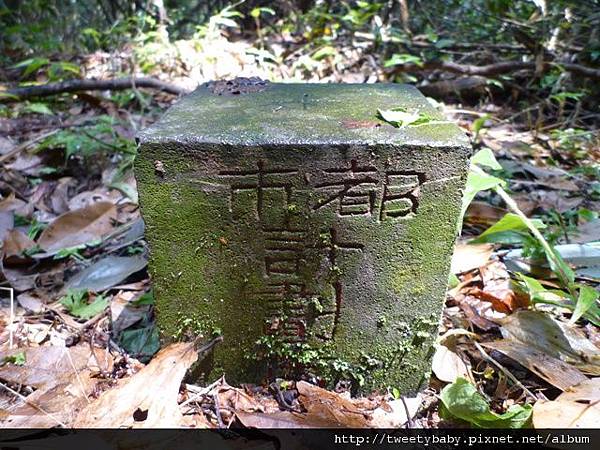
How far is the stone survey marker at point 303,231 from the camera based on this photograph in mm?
1176

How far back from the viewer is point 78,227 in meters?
2.19

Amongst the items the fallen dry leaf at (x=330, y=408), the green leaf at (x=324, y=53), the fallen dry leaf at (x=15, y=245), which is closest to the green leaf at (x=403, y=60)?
the green leaf at (x=324, y=53)

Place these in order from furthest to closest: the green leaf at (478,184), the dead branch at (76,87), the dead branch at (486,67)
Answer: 1. the dead branch at (486,67)
2. the dead branch at (76,87)
3. the green leaf at (478,184)

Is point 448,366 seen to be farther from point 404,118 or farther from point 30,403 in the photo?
point 30,403

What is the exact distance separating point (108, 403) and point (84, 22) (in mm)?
6133

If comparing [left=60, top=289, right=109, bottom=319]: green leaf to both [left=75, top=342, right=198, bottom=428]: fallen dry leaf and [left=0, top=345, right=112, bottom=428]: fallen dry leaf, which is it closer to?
[left=0, top=345, right=112, bottom=428]: fallen dry leaf

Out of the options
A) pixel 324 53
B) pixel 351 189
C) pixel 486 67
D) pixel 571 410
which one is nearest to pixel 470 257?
pixel 571 410

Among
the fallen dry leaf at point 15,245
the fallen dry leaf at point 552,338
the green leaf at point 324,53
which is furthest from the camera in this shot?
the green leaf at point 324,53

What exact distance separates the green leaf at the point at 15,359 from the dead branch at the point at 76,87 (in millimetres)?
2119

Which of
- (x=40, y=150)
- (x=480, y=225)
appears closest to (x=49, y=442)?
(x=480, y=225)

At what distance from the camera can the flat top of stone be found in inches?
46.0

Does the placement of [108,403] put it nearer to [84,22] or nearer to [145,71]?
[145,71]

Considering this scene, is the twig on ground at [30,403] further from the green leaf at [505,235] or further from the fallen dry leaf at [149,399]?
the green leaf at [505,235]

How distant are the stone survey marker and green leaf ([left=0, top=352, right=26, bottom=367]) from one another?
445 mm
